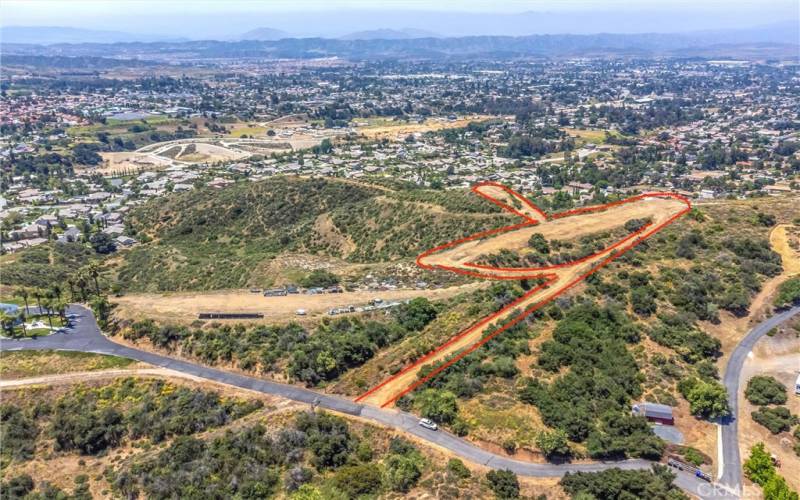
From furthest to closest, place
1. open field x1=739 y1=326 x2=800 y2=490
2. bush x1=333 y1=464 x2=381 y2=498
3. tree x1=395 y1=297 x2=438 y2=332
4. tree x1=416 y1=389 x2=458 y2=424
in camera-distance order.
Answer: tree x1=395 y1=297 x2=438 y2=332, open field x1=739 y1=326 x2=800 y2=490, tree x1=416 y1=389 x2=458 y2=424, bush x1=333 y1=464 x2=381 y2=498

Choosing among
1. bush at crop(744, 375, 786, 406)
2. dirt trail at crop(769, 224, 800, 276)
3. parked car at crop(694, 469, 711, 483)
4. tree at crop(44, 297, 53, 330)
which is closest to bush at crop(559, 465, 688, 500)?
parked car at crop(694, 469, 711, 483)

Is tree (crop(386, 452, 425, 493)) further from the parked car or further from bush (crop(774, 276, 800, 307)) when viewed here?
bush (crop(774, 276, 800, 307))

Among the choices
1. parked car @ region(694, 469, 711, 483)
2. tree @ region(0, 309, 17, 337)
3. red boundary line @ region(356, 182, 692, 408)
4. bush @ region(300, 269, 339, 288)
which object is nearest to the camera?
parked car @ region(694, 469, 711, 483)

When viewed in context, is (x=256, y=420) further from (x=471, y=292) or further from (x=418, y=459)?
(x=471, y=292)

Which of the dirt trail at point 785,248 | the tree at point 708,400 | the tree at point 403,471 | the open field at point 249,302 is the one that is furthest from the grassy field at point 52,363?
the dirt trail at point 785,248

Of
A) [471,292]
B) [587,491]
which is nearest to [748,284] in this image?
[471,292]

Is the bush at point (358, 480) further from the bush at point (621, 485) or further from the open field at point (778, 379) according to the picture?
the open field at point (778, 379)
